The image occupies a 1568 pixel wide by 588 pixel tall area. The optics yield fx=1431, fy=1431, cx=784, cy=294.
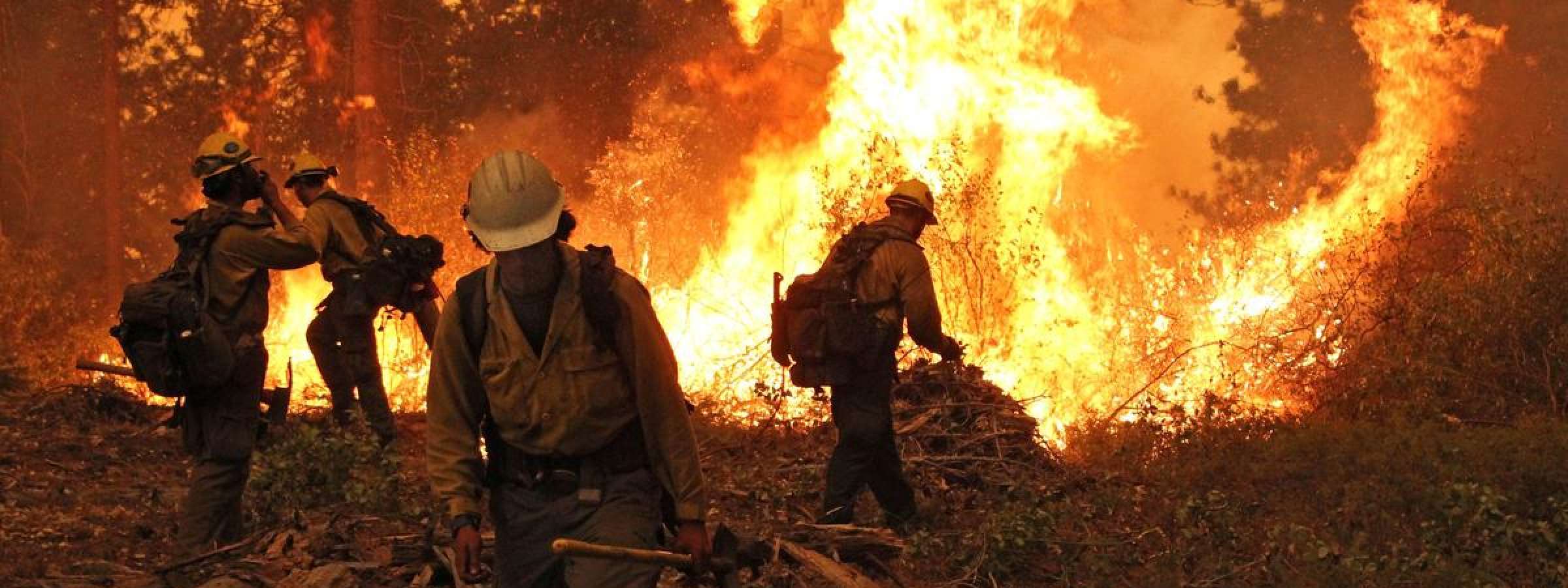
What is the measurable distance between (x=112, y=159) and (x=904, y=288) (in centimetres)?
1849

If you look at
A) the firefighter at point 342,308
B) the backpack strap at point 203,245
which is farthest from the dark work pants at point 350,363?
the backpack strap at point 203,245

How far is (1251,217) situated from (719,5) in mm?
7414

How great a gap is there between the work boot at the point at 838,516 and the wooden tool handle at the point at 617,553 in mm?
3555

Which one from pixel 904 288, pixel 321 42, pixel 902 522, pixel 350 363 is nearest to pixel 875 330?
pixel 904 288

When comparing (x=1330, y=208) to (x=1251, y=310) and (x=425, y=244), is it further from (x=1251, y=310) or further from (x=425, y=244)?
(x=425, y=244)

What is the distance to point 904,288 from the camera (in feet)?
24.1

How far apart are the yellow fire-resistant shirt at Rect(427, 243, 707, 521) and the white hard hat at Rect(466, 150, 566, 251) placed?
0.47 feet

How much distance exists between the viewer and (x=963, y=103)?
1314 cm

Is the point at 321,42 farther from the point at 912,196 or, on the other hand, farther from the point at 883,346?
the point at 883,346

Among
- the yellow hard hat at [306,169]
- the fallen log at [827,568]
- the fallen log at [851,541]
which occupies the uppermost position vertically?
the yellow hard hat at [306,169]

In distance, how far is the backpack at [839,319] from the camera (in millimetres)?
7324

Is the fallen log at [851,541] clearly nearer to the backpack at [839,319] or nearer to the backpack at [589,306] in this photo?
the backpack at [839,319]

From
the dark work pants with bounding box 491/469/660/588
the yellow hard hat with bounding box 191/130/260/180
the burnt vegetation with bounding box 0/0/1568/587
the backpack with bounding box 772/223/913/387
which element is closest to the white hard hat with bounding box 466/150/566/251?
the dark work pants with bounding box 491/469/660/588

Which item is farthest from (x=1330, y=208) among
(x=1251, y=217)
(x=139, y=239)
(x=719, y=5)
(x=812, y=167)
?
(x=139, y=239)
